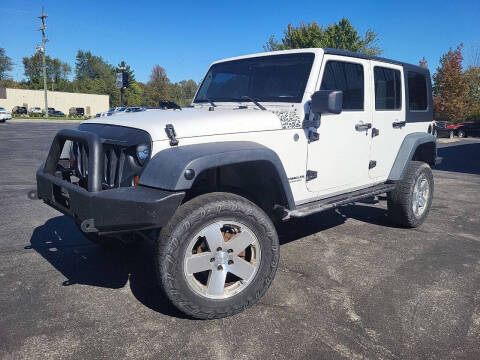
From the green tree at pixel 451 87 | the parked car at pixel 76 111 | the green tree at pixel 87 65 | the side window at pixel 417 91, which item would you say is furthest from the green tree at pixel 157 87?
the side window at pixel 417 91

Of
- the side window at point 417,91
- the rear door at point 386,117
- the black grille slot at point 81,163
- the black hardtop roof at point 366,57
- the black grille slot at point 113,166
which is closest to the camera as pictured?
the black grille slot at point 113,166

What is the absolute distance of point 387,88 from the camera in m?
4.56

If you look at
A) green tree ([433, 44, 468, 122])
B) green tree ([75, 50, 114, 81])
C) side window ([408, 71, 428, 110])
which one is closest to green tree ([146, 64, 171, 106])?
green tree ([75, 50, 114, 81])

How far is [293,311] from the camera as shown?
2.97 meters

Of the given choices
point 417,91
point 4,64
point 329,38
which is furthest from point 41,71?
point 417,91

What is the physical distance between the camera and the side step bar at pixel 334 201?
3342mm

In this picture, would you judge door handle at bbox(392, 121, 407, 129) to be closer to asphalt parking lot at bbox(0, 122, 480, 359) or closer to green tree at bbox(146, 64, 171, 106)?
asphalt parking lot at bbox(0, 122, 480, 359)

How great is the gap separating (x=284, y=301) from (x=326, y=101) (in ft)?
5.46

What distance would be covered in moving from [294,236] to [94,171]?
2825 millimetres

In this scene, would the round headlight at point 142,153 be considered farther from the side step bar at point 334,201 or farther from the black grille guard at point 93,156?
the side step bar at point 334,201

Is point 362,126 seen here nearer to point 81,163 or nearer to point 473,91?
point 81,163

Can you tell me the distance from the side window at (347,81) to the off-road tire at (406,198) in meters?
1.35

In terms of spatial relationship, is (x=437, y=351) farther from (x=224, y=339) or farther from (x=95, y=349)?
(x=95, y=349)

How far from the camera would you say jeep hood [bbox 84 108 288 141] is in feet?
9.05
